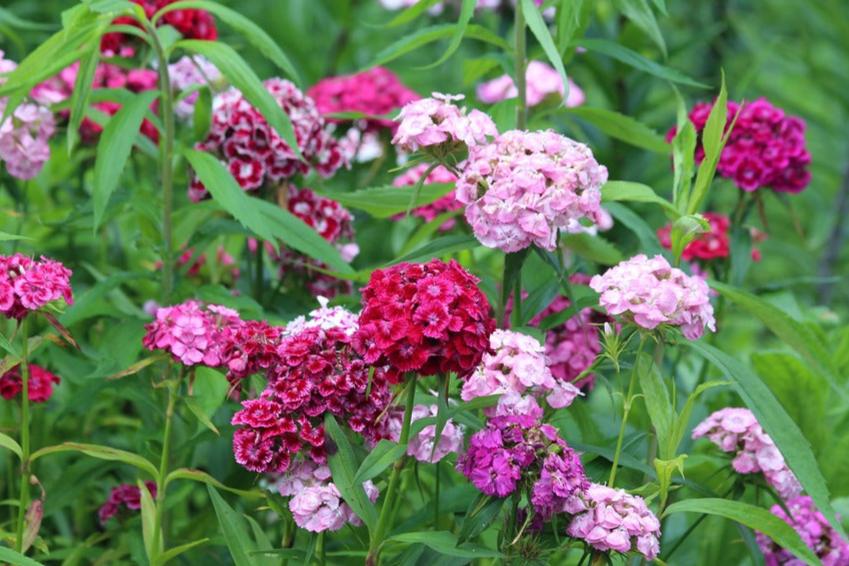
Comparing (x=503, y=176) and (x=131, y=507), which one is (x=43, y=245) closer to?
(x=131, y=507)

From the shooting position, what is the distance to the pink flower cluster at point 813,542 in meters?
2.43

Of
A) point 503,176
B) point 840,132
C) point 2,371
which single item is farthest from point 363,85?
point 840,132

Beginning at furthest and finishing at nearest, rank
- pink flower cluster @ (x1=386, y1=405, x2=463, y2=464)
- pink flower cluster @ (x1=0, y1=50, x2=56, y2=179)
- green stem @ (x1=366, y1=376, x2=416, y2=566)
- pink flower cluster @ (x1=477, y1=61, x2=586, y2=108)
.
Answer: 1. pink flower cluster @ (x1=477, y1=61, x2=586, y2=108)
2. pink flower cluster @ (x1=0, y1=50, x2=56, y2=179)
3. pink flower cluster @ (x1=386, y1=405, x2=463, y2=464)
4. green stem @ (x1=366, y1=376, x2=416, y2=566)

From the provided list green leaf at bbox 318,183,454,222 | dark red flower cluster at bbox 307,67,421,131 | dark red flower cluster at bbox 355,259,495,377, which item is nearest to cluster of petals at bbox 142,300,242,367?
dark red flower cluster at bbox 355,259,495,377

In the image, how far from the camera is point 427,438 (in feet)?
6.75

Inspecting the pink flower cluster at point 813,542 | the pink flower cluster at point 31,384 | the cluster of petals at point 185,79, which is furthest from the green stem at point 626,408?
the cluster of petals at point 185,79

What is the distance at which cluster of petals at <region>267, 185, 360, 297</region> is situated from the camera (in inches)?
112

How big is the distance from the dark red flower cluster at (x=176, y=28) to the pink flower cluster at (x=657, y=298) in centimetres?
138

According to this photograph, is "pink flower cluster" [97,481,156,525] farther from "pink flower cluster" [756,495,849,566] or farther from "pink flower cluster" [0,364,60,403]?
"pink flower cluster" [756,495,849,566]

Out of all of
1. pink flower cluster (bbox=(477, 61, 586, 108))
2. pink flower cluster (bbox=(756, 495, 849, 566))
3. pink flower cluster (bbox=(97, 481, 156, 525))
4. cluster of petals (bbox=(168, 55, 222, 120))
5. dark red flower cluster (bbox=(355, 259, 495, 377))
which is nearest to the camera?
dark red flower cluster (bbox=(355, 259, 495, 377))

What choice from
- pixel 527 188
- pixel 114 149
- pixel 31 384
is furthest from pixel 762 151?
pixel 31 384

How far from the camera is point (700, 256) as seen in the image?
309cm

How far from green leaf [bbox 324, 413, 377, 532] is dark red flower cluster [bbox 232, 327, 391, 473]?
2 cm

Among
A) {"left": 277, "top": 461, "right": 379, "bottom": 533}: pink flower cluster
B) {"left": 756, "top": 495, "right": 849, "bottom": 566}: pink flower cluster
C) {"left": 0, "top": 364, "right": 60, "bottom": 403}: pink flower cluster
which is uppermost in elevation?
{"left": 277, "top": 461, "right": 379, "bottom": 533}: pink flower cluster
